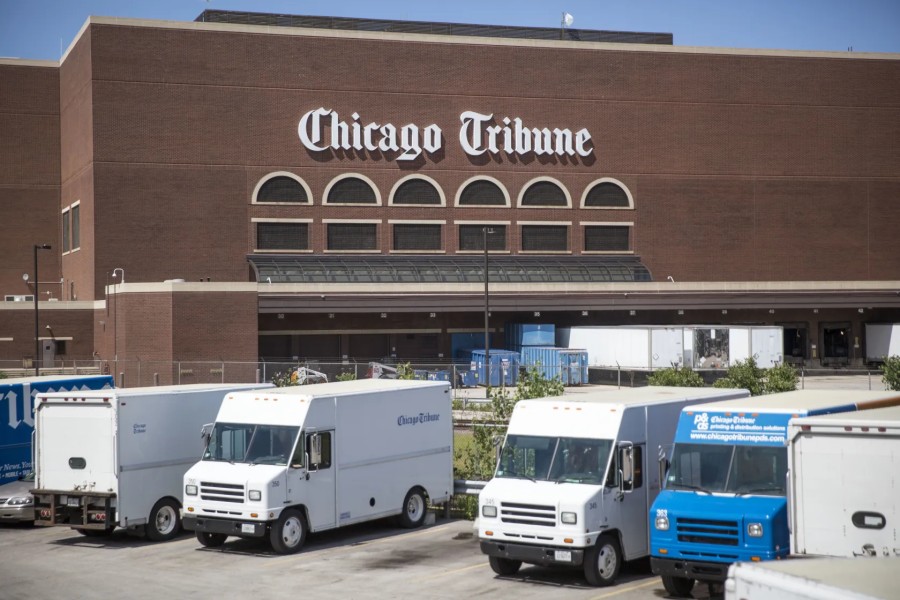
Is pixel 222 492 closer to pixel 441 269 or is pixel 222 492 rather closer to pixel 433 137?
pixel 441 269

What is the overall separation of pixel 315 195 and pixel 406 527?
43314 mm

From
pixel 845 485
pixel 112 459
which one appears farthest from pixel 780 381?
pixel 112 459

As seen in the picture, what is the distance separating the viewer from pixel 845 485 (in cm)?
1358

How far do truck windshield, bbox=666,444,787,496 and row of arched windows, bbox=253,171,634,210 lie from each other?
49.2 meters

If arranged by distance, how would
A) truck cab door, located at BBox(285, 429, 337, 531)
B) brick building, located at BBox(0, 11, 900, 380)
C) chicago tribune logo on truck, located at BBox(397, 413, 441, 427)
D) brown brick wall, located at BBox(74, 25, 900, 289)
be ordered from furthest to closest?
brown brick wall, located at BBox(74, 25, 900, 289), brick building, located at BBox(0, 11, 900, 380), chicago tribune logo on truck, located at BBox(397, 413, 441, 427), truck cab door, located at BBox(285, 429, 337, 531)

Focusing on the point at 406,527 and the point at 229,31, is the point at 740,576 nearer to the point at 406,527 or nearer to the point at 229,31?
the point at 406,527

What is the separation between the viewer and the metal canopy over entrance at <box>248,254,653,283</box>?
2413 inches

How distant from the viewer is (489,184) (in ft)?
218

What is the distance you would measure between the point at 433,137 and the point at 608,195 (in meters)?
11.2

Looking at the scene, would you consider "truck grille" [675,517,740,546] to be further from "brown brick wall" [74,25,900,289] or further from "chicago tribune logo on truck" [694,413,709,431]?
"brown brick wall" [74,25,900,289]

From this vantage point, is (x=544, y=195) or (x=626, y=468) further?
(x=544, y=195)

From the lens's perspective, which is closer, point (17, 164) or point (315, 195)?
point (315, 195)

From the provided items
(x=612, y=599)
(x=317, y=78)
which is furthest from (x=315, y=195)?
(x=612, y=599)

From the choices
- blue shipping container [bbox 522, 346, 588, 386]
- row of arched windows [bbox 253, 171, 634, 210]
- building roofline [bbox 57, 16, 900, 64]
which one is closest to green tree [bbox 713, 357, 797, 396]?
blue shipping container [bbox 522, 346, 588, 386]
